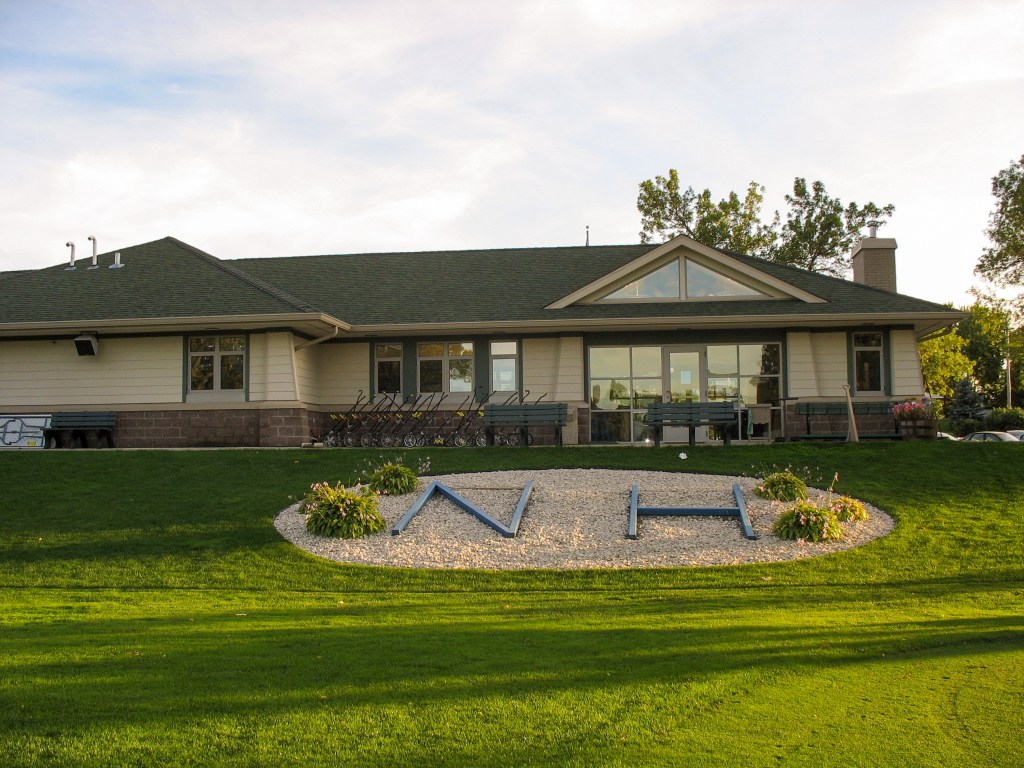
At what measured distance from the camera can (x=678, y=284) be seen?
22.1 m

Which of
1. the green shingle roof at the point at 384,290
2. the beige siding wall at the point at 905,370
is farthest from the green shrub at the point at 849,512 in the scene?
the beige siding wall at the point at 905,370

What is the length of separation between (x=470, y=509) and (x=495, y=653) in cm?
693

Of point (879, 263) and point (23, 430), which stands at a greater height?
point (879, 263)

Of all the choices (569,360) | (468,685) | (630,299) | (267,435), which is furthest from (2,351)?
(468,685)

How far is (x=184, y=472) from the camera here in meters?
16.5

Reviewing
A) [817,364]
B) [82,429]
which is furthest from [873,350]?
[82,429]

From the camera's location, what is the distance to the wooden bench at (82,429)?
21.0 meters

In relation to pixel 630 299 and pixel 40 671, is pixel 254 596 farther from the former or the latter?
pixel 630 299

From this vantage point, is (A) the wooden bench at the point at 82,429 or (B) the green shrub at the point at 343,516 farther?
(A) the wooden bench at the point at 82,429

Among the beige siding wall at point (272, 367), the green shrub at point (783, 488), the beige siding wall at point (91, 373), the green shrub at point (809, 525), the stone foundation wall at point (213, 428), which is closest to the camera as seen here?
the green shrub at point (809, 525)

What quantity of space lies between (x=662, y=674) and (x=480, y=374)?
16.4 m

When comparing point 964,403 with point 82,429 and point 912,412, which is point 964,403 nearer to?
point 912,412

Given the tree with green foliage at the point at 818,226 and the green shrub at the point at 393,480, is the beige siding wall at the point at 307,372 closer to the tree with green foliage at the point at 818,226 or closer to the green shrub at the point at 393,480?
the green shrub at the point at 393,480

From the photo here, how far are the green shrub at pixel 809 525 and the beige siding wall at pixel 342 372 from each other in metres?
12.5
